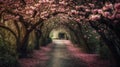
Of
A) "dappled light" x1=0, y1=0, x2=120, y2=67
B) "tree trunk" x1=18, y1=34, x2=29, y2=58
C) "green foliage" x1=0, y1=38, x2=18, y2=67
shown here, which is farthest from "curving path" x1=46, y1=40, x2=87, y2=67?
"green foliage" x1=0, y1=38, x2=18, y2=67

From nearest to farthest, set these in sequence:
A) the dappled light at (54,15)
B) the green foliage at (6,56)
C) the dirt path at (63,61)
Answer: the dappled light at (54,15)
the green foliage at (6,56)
the dirt path at (63,61)

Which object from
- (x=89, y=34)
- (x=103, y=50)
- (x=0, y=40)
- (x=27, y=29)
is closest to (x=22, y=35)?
(x=27, y=29)

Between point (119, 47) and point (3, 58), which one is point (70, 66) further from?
point (3, 58)

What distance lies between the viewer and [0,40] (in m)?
19.1

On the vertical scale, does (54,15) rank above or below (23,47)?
above

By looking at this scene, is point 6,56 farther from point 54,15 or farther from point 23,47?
point 23,47

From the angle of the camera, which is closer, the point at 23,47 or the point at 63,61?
the point at 63,61

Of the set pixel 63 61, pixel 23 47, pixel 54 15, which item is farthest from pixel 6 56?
pixel 23 47

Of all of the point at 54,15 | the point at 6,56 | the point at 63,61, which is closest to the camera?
the point at 6,56

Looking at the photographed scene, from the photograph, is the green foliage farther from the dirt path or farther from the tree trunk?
the tree trunk

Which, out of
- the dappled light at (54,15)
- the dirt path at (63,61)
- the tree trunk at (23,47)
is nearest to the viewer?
the dappled light at (54,15)

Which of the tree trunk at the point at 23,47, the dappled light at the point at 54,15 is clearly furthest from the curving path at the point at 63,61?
the tree trunk at the point at 23,47

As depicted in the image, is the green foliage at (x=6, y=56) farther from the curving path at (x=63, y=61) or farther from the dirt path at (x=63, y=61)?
the curving path at (x=63, y=61)

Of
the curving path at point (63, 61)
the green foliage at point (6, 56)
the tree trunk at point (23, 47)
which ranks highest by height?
the green foliage at point (6, 56)
